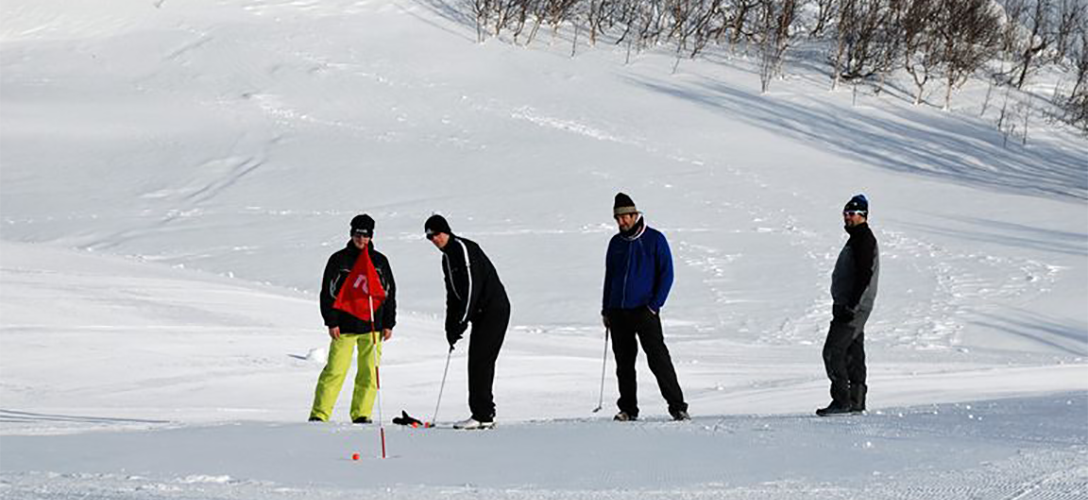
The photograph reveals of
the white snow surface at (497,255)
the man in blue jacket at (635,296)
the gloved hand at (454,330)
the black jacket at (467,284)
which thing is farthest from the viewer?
the man in blue jacket at (635,296)

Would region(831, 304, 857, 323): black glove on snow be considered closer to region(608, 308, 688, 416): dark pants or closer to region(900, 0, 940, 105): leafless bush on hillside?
region(608, 308, 688, 416): dark pants

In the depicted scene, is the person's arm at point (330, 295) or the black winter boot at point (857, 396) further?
the black winter boot at point (857, 396)

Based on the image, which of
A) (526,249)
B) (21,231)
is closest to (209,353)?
(526,249)

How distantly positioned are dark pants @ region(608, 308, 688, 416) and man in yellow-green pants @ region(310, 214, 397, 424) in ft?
5.28

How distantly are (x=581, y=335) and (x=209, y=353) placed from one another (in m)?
5.78

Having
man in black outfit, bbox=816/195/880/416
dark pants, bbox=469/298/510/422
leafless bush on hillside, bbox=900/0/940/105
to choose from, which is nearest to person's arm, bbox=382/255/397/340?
dark pants, bbox=469/298/510/422

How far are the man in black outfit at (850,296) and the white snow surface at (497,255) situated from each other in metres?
0.61

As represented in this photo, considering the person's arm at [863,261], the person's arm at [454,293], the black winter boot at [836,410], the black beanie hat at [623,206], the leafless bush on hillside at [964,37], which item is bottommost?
the black winter boot at [836,410]

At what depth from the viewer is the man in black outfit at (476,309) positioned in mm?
8438

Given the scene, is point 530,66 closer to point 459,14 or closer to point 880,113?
point 459,14

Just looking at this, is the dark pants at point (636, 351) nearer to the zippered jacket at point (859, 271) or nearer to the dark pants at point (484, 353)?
the dark pants at point (484, 353)

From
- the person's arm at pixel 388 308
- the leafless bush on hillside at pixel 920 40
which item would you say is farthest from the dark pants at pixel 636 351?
the leafless bush on hillside at pixel 920 40

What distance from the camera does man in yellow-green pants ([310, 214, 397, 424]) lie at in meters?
9.27

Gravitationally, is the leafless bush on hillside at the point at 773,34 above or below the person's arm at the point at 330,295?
above
